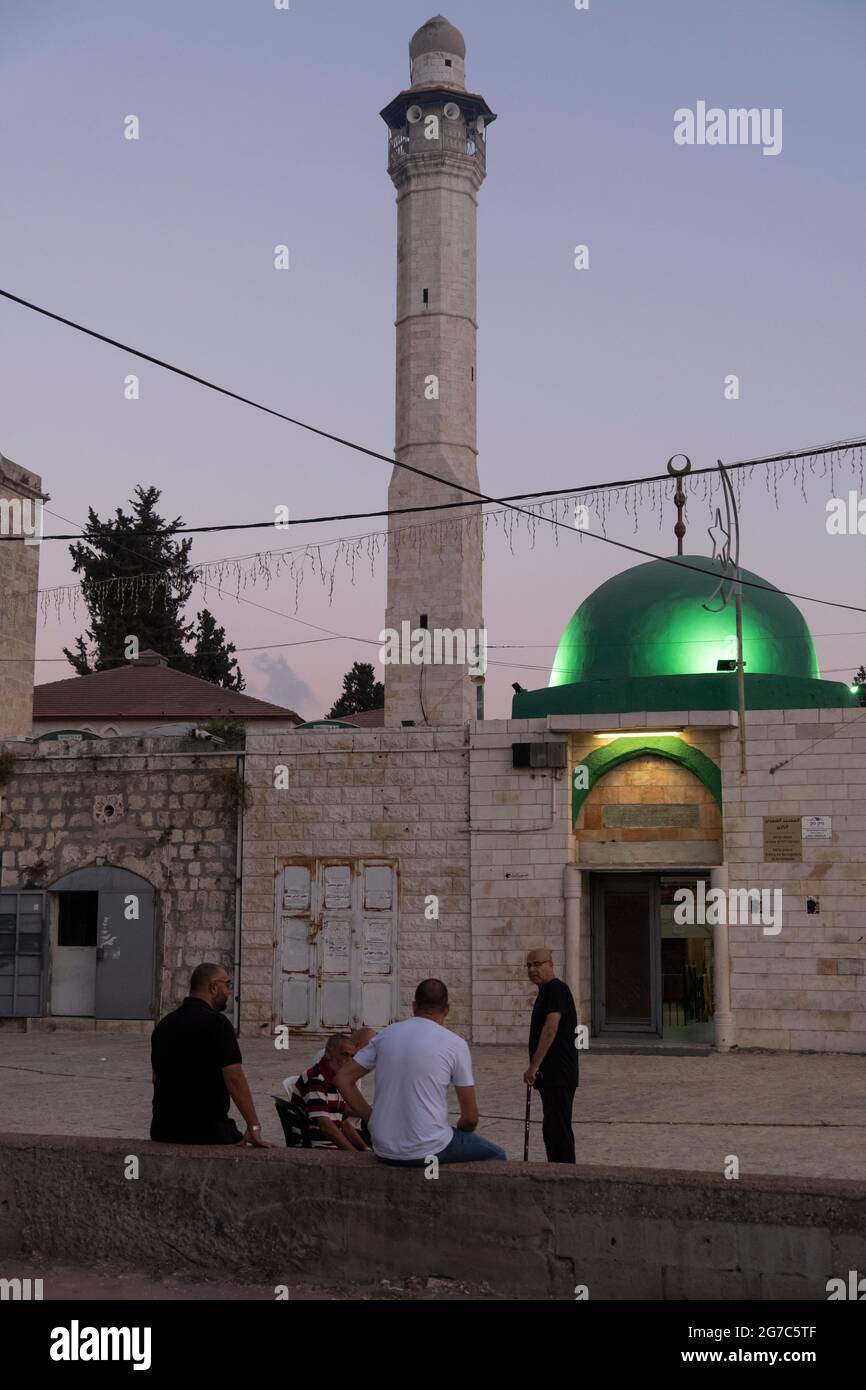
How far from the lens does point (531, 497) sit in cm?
1673

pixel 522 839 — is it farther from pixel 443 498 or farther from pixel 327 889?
pixel 443 498

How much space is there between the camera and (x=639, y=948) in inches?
719

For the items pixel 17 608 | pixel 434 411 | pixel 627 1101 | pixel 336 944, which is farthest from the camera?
pixel 434 411

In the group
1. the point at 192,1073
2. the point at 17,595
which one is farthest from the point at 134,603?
the point at 192,1073

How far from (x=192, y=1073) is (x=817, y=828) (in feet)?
39.0

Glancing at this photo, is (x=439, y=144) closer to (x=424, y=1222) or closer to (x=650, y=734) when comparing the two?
(x=650, y=734)

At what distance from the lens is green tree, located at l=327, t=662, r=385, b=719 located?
69.0 m

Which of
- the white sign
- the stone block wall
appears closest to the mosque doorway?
the stone block wall

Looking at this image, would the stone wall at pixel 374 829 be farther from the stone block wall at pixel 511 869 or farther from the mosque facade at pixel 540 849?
the stone block wall at pixel 511 869

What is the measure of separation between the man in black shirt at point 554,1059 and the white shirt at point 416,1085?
2.05 meters

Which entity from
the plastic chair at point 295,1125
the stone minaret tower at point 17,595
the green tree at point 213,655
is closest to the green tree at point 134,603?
the green tree at point 213,655

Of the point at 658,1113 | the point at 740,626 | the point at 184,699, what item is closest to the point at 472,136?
the point at 184,699

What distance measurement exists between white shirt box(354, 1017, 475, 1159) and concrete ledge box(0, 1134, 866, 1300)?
136 mm

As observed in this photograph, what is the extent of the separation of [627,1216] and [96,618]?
167 ft
